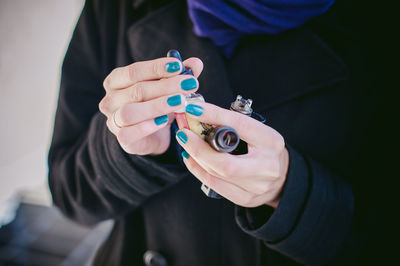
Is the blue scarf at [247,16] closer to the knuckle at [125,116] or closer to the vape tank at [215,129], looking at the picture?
the vape tank at [215,129]

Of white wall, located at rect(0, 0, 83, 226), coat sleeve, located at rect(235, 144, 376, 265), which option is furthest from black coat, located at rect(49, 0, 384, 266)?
white wall, located at rect(0, 0, 83, 226)

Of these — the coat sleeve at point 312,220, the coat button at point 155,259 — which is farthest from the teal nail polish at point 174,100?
the coat button at point 155,259

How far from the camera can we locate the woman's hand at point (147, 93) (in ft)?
1.28

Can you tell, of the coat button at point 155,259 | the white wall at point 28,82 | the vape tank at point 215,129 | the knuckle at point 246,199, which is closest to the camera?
the vape tank at point 215,129

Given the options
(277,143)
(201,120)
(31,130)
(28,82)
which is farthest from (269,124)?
(31,130)

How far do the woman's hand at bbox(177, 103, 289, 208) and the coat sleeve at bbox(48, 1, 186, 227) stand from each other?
18 centimetres

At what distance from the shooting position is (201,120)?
385 mm

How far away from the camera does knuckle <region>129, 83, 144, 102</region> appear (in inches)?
16.0

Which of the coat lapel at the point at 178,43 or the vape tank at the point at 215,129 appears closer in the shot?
the vape tank at the point at 215,129

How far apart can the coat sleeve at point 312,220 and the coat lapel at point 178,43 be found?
280 millimetres

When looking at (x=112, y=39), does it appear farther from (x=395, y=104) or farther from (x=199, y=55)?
(x=395, y=104)

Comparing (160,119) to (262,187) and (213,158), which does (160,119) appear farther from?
(262,187)

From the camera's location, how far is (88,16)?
78 centimetres

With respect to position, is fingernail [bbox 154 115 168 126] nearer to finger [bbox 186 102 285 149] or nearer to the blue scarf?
finger [bbox 186 102 285 149]
